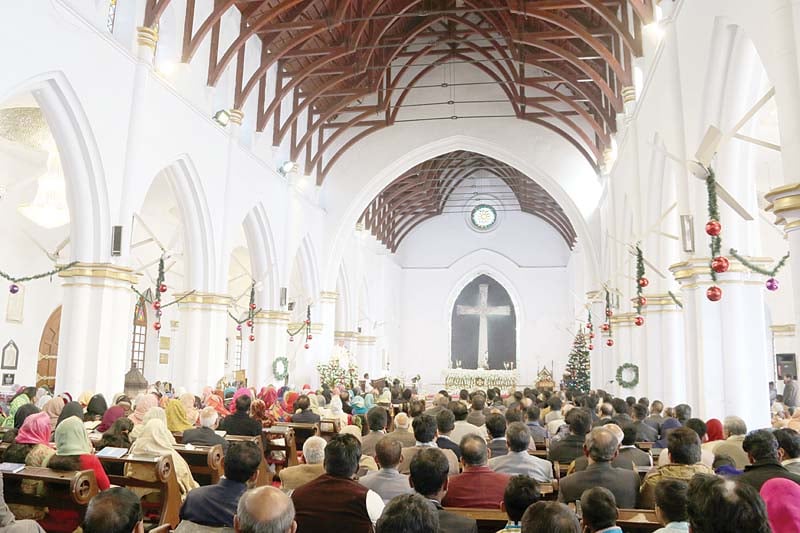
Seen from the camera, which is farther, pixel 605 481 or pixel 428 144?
pixel 428 144

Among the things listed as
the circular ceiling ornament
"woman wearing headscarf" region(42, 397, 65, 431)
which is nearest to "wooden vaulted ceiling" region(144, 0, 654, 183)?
"woman wearing headscarf" region(42, 397, 65, 431)

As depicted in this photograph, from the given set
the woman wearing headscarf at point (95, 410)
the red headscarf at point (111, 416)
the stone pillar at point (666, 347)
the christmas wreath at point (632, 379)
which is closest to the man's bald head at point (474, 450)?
the red headscarf at point (111, 416)

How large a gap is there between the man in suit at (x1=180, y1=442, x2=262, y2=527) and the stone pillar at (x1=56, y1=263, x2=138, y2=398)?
26.7 feet

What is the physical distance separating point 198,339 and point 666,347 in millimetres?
10060

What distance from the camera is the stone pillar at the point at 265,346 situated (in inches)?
725

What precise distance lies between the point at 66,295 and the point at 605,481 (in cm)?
962

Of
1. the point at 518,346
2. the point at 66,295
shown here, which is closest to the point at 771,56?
the point at 66,295

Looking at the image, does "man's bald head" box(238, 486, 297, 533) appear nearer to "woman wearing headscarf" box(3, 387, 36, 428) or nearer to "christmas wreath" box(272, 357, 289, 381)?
"woman wearing headscarf" box(3, 387, 36, 428)

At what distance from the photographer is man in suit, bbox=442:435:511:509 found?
13.6ft

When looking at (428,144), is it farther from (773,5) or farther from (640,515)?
(640,515)

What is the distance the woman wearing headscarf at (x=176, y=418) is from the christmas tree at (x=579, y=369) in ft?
54.7

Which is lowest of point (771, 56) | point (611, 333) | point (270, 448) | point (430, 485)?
point (270, 448)

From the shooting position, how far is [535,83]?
19.2 metres

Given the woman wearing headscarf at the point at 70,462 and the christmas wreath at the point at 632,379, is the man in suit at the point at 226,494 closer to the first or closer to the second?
the woman wearing headscarf at the point at 70,462
